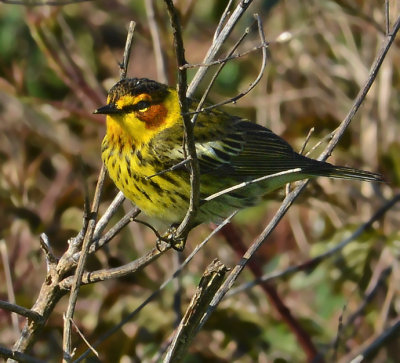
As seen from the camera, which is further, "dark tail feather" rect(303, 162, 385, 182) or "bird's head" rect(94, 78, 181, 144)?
"dark tail feather" rect(303, 162, 385, 182)

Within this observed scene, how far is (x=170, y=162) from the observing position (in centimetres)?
398

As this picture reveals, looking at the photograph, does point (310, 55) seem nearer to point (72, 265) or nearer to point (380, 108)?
point (380, 108)

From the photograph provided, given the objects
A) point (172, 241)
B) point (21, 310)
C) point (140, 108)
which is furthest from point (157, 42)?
point (21, 310)

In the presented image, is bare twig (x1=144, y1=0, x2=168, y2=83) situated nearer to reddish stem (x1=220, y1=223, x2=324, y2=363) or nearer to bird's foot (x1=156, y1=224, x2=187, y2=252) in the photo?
reddish stem (x1=220, y1=223, x2=324, y2=363)

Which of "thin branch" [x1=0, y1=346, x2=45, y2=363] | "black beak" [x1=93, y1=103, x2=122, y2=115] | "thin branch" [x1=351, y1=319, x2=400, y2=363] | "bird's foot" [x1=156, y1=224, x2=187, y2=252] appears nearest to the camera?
"thin branch" [x1=0, y1=346, x2=45, y2=363]

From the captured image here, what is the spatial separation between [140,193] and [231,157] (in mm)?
756

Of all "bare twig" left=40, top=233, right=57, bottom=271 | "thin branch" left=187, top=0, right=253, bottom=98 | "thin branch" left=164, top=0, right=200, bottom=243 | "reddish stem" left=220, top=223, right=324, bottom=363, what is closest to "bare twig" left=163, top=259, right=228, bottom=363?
"thin branch" left=164, top=0, right=200, bottom=243

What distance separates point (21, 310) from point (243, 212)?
348cm

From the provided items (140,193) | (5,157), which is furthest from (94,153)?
(140,193)

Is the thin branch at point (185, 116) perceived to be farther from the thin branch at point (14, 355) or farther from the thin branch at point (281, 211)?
the thin branch at point (14, 355)

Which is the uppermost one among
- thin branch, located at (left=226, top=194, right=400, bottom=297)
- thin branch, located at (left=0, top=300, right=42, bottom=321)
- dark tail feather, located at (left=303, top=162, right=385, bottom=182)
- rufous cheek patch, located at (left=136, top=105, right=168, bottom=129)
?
rufous cheek patch, located at (left=136, top=105, right=168, bottom=129)

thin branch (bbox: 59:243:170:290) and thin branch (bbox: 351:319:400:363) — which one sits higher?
thin branch (bbox: 59:243:170:290)

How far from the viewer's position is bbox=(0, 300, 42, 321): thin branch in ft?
9.07

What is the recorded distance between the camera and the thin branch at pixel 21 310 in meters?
2.76
